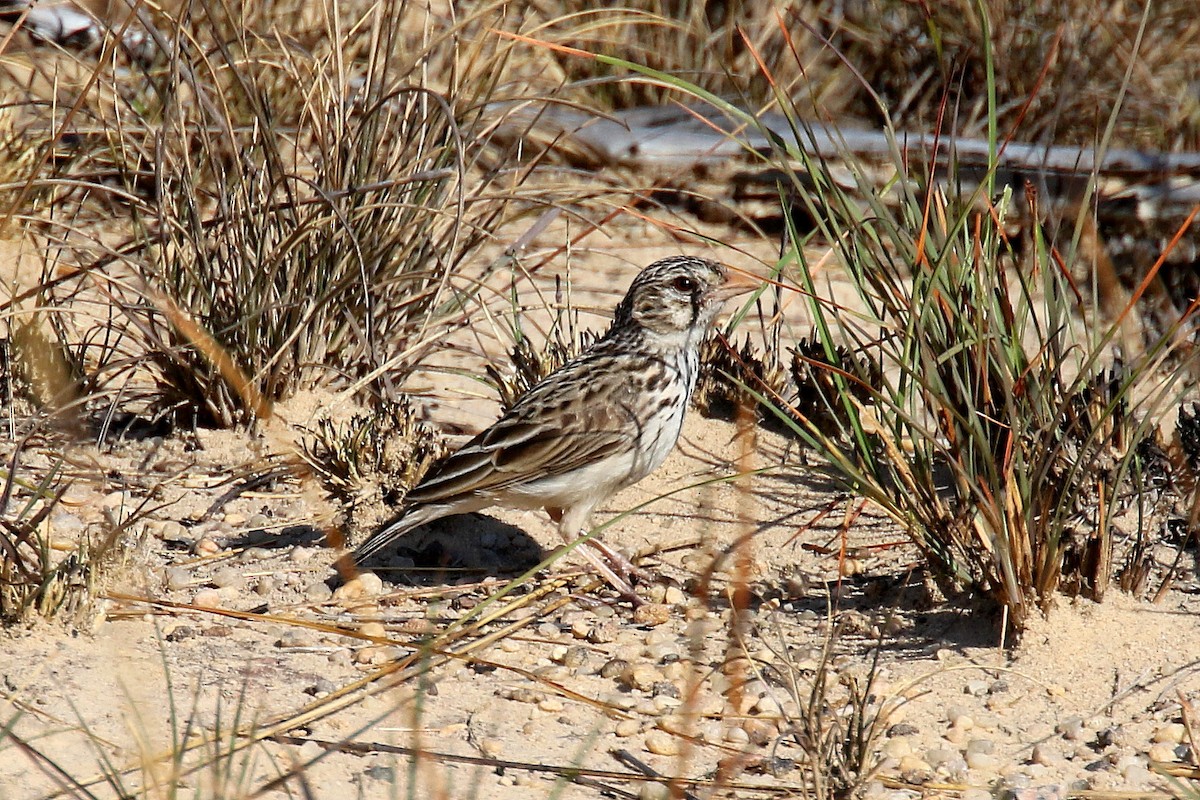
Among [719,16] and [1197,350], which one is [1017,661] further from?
[719,16]

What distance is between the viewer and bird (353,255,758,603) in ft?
15.1

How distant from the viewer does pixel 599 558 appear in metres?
4.75

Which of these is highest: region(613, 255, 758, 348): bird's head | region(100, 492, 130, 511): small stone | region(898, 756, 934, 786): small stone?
region(613, 255, 758, 348): bird's head

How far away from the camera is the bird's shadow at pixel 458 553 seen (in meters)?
4.81

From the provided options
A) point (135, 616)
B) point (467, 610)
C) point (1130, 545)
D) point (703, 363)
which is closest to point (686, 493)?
point (703, 363)

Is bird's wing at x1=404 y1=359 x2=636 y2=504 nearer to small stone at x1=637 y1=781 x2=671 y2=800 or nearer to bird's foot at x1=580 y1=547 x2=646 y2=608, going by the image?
bird's foot at x1=580 y1=547 x2=646 y2=608

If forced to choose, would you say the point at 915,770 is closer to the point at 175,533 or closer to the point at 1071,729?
the point at 1071,729

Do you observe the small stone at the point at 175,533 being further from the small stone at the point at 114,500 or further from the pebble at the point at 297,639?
the pebble at the point at 297,639

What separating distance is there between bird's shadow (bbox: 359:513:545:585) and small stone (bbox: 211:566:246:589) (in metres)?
0.39

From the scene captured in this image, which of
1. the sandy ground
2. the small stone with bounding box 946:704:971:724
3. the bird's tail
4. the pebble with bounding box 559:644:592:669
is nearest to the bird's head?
the sandy ground

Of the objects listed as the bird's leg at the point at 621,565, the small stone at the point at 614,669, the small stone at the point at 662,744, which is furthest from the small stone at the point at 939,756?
the bird's leg at the point at 621,565

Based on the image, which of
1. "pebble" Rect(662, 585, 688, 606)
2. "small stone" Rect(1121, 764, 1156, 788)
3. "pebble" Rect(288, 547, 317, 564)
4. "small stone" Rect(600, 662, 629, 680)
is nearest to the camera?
"small stone" Rect(1121, 764, 1156, 788)

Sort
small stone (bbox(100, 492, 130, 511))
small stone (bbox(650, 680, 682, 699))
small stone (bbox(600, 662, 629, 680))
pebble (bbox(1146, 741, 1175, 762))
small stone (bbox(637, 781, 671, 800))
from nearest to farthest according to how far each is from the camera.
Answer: small stone (bbox(637, 781, 671, 800)), pebble (bbox(1146, 741, 1175, 762)), small stone (bbox(650, 680, 682, 699)), small stone (bbox(600, 662, 629, 680)), small stone (bbox(100, 492, 130, 511))

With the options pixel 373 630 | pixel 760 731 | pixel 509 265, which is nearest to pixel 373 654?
pixel 373 630
